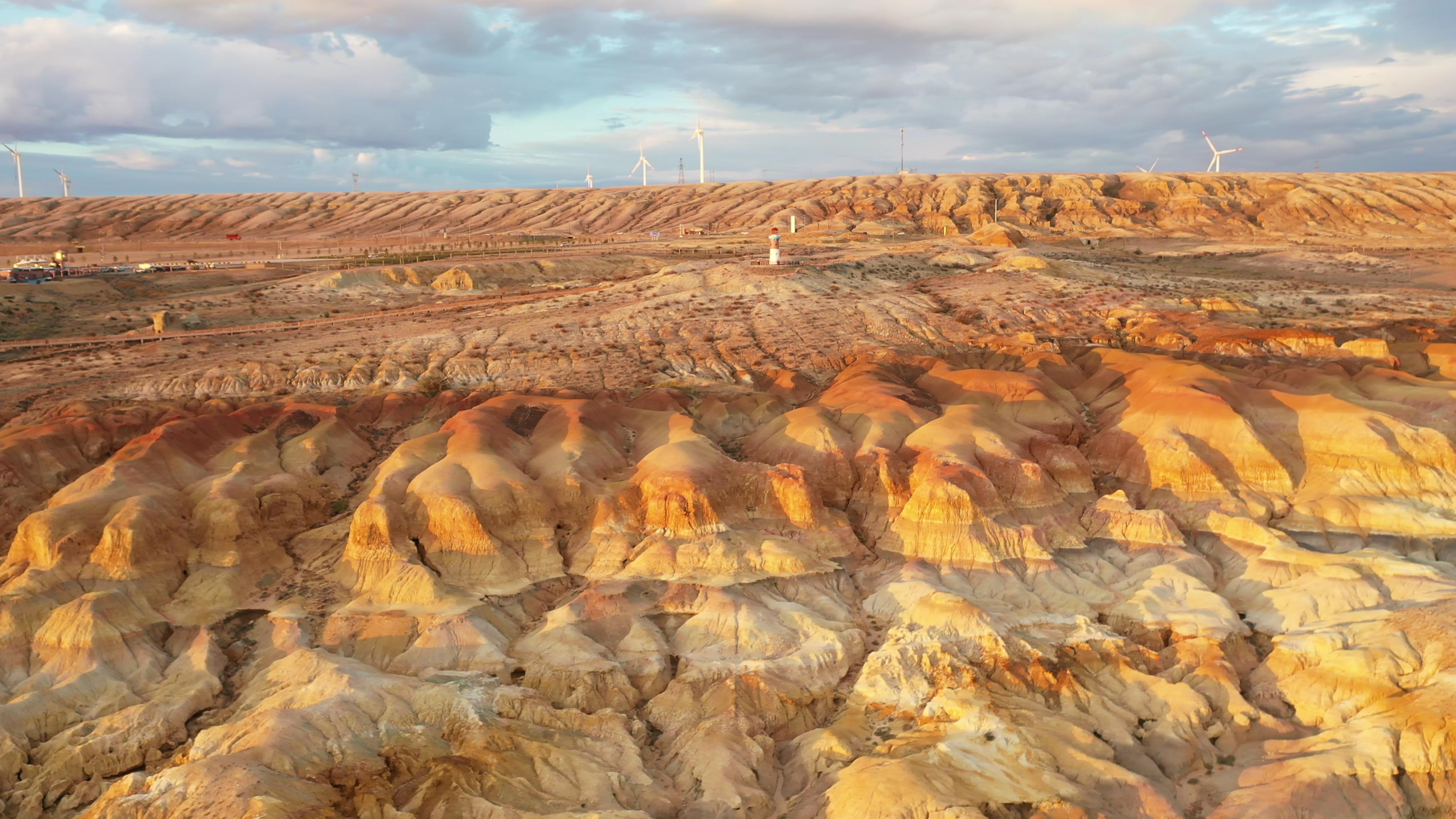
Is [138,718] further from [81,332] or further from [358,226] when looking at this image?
[358,226]

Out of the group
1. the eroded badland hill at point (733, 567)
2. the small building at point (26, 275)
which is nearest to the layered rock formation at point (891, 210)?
the small building at point (26, 275)

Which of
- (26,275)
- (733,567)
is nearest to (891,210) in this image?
Result: (26,275)

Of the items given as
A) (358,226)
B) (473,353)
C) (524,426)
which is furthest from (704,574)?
(358,226)

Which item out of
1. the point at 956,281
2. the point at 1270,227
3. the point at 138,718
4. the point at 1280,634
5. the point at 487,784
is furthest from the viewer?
the point at 1270,227

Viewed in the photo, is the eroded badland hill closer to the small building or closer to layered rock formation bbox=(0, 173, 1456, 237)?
the small building

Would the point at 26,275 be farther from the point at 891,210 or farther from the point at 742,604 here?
the point at 891,210

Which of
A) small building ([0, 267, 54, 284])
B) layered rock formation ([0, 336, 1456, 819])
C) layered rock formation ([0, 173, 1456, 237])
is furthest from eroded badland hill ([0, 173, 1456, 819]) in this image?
layered rock formation ([0, 173, 1456, 237])

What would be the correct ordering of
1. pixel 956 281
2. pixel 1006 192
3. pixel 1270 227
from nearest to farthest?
1. pixel 956 281
2. pixel 1270 227
3. pixel 1006 192

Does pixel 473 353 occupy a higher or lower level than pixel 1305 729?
higher
